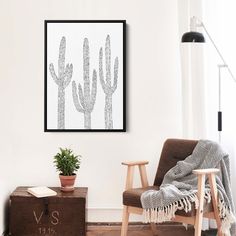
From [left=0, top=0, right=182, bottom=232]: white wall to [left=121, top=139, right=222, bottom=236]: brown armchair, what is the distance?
Result: 400 mm

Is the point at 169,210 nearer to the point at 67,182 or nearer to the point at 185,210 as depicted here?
the point at 185,210

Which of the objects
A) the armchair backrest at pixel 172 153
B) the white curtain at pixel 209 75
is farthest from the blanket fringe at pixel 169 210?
the white curtain at pixel 209 75

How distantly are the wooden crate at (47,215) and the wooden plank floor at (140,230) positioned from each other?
257mm

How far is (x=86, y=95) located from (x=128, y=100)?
0.39m

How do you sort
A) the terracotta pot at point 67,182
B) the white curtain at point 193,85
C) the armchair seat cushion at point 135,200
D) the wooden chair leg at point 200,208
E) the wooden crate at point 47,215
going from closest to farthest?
the wooden chair leg at point 200,208 → the armchair seat cushion at point 135,200 → the wooden crate at point 47,215 → the terracotta pot at point 67,182 → the white curtain at point 193,85

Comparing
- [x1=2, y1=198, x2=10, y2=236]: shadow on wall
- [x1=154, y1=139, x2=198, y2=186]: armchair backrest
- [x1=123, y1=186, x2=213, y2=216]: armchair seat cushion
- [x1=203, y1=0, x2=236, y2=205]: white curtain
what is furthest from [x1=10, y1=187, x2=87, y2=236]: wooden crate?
[x1=203, y1=0, x2=236, y2=205]: white curtain

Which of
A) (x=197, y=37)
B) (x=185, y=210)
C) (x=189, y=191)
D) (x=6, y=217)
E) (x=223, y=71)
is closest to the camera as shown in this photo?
(x=185, y=210)

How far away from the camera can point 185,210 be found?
3.35m

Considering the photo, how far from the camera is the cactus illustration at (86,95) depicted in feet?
14.3

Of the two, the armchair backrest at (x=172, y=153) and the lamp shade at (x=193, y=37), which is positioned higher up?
the lamp shade at (x=193, y=37)

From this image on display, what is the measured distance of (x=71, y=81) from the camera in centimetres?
437

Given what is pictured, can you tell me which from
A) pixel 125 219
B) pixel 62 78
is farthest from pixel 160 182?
pixel 62 78

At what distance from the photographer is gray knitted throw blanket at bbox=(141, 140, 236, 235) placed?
11.2 ft

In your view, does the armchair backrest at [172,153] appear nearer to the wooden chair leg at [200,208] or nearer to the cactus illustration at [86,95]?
the wooden chair leg at [200,208]
